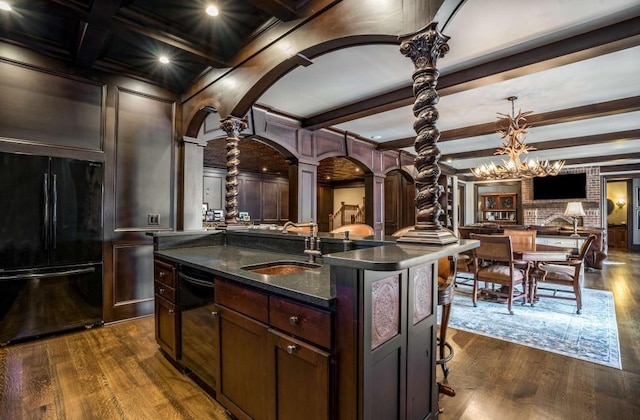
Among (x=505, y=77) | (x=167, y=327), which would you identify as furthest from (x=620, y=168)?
(x=167, y=327)

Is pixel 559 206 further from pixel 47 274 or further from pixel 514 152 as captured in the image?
pixel 47 274

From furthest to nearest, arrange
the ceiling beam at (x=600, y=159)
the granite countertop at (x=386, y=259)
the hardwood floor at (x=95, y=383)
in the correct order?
the ceiling beam at (x=600, y=159) → the hardwood floor at (x=95, y=383) → the granite countertop at (x=386, y=259)

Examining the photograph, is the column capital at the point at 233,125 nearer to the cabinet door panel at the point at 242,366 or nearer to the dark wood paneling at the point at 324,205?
the cabinet door panel at the point at 242,366

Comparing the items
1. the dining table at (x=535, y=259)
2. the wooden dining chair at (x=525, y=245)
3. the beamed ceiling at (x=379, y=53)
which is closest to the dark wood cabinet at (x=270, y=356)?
the beamed ceiling at (x=379, y=53)

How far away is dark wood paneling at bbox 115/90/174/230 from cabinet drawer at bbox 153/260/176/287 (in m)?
1.28

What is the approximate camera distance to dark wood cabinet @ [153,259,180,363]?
229 centimetres

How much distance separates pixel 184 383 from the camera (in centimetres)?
221

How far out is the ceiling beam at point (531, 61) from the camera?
8.04 ft

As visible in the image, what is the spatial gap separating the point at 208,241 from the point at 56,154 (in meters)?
1.71

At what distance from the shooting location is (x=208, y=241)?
3100mm

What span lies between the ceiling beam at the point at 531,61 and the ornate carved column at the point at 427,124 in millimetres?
1745

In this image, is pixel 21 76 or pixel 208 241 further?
pixel 208 241

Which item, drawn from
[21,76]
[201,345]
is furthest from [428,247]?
[21,76]

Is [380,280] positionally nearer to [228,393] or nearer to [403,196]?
[228,393]
